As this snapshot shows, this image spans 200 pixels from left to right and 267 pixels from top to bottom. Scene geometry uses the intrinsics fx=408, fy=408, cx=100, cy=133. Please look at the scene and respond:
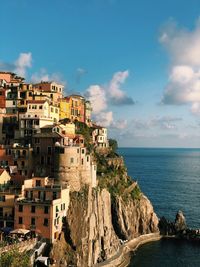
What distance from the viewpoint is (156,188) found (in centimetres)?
19938

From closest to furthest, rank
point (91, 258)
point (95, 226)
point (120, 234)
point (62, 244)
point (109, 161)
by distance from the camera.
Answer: point (62, 244)
point (91, 258)
point (95, 226)
point (120, 234)
point (109, 161)

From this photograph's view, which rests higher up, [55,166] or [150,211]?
[55,166]

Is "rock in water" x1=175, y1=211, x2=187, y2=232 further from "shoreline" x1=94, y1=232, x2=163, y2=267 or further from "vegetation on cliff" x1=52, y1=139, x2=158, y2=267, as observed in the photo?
"vegetation on cliff" x1=52, y1=139, x2=158, y2=267

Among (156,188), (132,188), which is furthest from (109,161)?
(156,188)

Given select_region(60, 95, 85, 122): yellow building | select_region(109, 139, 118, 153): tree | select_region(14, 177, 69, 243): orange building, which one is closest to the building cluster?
select_region(14, 177, 69, 243): orange building

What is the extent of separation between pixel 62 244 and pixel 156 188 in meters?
122

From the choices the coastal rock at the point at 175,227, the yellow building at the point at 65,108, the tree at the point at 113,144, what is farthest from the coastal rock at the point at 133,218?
the yellow building at the point at 65,108

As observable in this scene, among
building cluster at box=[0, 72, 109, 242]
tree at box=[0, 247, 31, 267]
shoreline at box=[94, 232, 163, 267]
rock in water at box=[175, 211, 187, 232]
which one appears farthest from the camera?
rock in water at box=[175, 211, 187, 232]

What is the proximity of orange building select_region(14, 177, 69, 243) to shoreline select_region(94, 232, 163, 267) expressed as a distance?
14869 millimetres

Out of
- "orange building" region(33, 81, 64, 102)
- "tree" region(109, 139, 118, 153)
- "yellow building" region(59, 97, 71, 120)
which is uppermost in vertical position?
"orange building" region(33, 81, 64, 102)

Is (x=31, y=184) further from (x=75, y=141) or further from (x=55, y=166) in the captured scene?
(x=75, y=141)

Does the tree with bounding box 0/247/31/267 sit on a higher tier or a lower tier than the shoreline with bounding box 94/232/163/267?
higher

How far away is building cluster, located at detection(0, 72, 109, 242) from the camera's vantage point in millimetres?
81312

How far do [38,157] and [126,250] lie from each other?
107ft
